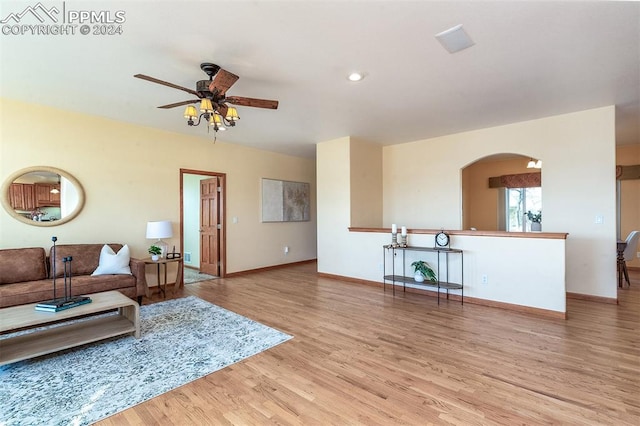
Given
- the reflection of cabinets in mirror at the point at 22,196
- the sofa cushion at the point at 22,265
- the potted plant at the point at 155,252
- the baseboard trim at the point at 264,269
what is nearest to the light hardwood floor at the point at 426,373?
the potted plant at the point at 155,252

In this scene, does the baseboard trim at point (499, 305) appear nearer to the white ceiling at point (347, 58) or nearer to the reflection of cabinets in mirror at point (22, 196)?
the white ceiling at point (347, 58)

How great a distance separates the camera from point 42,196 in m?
3.84

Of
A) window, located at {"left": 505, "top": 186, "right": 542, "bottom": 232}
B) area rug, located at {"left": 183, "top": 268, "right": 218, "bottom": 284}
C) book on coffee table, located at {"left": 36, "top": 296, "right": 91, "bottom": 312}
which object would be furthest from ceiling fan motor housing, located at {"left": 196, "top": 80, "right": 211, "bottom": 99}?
window, located at {"left": 505, "top": 186, "right": 542, "bottom": 232}

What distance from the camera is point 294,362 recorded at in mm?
2461

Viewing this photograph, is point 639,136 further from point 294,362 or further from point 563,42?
point 294,362

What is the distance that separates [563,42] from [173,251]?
564 centimetres

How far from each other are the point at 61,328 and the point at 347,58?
3690 millimetres

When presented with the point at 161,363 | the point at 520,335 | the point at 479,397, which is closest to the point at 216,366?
the point at 161,363

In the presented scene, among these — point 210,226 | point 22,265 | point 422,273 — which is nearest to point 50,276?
point 22,265

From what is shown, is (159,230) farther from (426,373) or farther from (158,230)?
(426,373)

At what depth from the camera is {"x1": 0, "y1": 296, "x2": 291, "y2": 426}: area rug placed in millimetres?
1899

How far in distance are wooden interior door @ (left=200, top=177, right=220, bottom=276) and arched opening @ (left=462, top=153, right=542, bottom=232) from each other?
19.2 feet

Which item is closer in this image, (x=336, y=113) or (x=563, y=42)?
(x=563, y=42)

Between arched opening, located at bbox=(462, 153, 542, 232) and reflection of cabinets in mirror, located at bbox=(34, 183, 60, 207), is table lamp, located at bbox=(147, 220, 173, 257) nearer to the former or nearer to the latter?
reflection of cabinets in mirror, located at bbox=(34, 183, 60, 207)
